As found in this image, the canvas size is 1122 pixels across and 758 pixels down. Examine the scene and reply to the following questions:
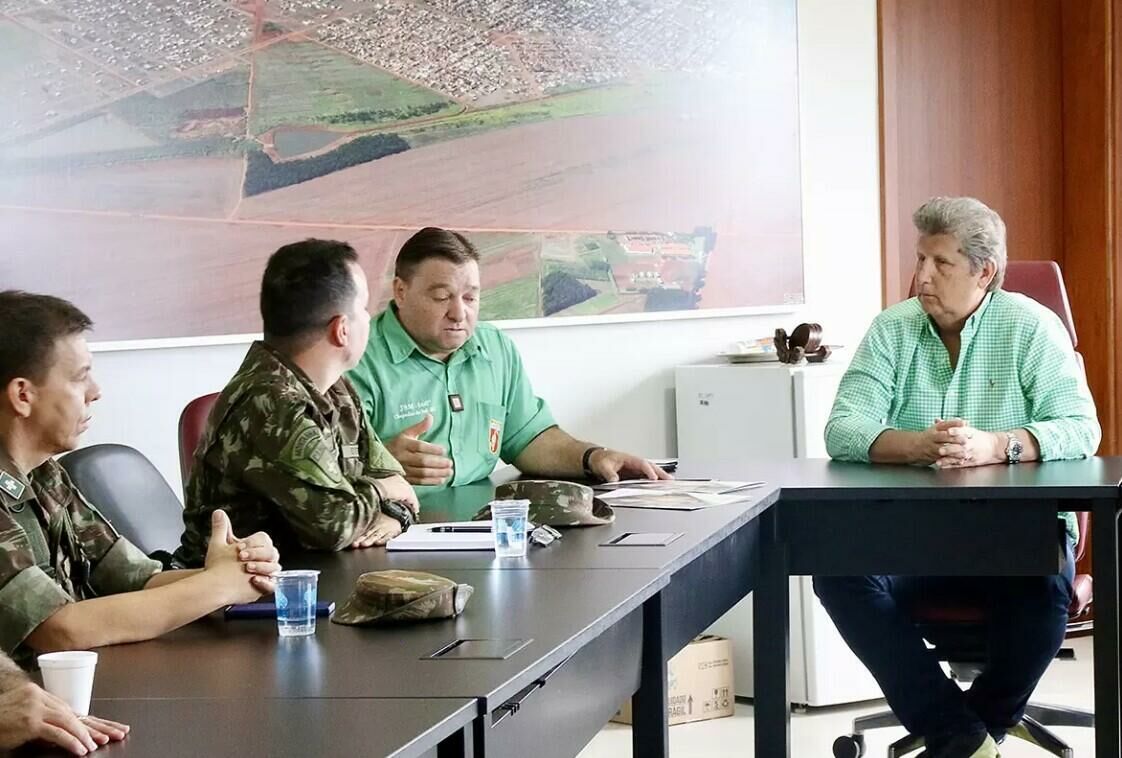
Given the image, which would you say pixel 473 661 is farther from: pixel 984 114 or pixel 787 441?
pixel 984 114

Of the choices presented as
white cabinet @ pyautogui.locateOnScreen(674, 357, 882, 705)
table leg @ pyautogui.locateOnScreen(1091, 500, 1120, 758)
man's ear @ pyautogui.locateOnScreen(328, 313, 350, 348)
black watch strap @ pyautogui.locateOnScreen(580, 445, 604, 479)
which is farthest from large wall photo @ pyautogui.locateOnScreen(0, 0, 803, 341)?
table leg @ pyautogui.locateOnScreen(1091, 500, 1120, 758)

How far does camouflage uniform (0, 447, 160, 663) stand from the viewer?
1799 millimetres

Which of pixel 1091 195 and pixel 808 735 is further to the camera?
pixel 1091 195

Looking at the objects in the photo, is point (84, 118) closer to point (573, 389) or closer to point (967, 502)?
point (573, 389)

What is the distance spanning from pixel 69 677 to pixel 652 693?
1.16m

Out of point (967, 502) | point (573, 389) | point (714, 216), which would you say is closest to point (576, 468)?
point (967, 502)

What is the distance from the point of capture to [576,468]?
3.53m

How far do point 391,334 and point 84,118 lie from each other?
0.82 m

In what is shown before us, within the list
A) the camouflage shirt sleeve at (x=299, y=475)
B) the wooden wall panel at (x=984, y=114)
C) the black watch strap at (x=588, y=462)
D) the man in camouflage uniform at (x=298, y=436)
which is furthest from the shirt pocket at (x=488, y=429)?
the wooden wall panel at (x=984, y=114)

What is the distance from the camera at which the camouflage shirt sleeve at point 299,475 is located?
2445 mm

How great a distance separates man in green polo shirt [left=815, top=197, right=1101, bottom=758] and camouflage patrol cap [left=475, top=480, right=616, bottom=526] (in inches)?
38.6

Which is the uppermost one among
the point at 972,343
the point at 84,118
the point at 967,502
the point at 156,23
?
the point at 156,23

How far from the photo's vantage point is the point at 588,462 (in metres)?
3.47

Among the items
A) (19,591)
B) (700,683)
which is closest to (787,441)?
(700,683)
